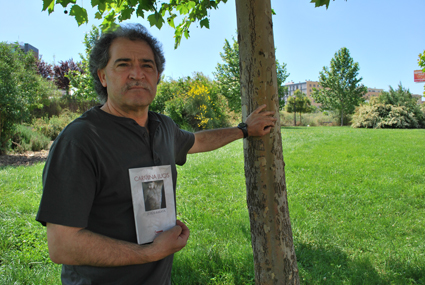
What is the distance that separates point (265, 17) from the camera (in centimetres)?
197

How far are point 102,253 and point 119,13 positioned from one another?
116 inches

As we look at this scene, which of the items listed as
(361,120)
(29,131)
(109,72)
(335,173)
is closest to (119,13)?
(109,72)

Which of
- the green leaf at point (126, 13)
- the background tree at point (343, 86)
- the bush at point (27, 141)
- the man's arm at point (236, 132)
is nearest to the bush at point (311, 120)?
the background tree at point (343, 86)

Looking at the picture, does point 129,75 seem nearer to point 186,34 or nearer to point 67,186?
point 67,186

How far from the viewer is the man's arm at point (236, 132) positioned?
2.00 meters

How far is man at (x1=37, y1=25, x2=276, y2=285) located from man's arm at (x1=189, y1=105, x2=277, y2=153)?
2 centimetres

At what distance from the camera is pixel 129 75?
1.65 meters

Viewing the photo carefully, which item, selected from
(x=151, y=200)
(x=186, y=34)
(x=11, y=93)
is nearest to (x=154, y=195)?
(x=151, y=200)

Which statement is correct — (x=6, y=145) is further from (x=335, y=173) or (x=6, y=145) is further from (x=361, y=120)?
(x=361, y=120)

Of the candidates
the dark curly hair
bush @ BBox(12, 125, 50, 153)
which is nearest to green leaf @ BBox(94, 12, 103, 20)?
the dark curly hair

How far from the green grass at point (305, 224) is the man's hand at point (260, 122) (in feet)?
5.55

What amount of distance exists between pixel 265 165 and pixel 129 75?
109 centimetres

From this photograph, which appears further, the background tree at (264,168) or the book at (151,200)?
the background tree at (264,168)

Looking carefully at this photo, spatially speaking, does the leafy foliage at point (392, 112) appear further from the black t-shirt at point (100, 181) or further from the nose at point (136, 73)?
the black t-shirt at point (100, 181)
